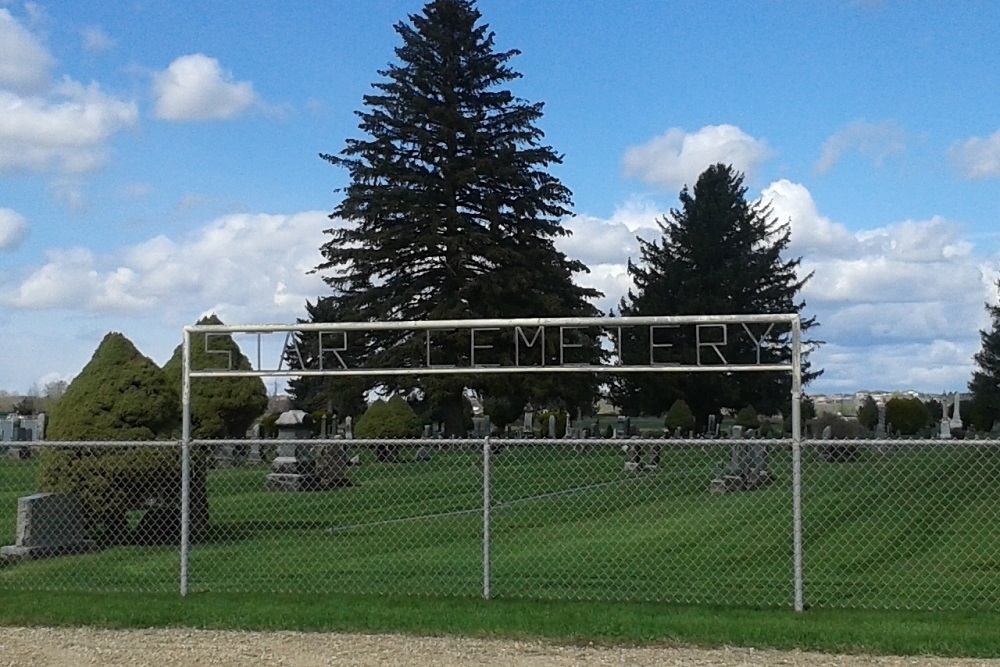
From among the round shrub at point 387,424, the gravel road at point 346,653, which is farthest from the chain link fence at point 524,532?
the round shrub at point 387,424

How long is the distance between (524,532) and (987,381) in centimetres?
4479

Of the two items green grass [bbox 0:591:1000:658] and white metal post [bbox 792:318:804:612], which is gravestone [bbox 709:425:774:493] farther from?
green grass [bbox 0:591:1000:658]

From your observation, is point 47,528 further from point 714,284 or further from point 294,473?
point 714,284

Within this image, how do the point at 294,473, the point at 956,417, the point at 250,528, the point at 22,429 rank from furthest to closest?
the point at 956,417
the point at 22,429
the point at 294,473
the point at 250,528

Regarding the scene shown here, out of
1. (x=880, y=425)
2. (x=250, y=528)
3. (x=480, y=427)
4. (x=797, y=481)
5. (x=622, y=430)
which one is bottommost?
(x=250, y=528)

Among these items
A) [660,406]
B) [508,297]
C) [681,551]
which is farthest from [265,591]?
[660,406]

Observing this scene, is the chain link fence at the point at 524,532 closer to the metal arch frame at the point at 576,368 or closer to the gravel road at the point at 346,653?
the metal arch frame at the point at 576,368

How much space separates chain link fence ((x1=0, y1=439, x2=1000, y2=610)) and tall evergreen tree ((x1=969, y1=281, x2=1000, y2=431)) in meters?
26.2

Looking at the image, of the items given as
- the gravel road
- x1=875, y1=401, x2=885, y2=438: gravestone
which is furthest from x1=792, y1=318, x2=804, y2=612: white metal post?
x1=875, y1=401, x2=885, y2=438: gravestone

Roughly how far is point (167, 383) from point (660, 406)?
42.7 meters

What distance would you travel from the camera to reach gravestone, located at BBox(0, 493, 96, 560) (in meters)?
13.4

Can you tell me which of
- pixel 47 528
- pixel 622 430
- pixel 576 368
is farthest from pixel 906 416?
pixel 576 368

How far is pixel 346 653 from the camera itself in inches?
313

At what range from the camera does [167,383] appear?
50.4 ft
